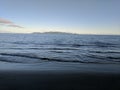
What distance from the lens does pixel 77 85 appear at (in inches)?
231

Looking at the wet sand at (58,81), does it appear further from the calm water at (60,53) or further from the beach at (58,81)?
the calm water at (60,53)

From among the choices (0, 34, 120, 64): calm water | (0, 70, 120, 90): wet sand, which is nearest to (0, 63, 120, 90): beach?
(0, 70, 120, 90): wet sand

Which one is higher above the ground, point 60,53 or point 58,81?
point 60,53

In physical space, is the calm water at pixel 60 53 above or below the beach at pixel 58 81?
above

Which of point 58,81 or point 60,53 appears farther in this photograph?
point 60,53

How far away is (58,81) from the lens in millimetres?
6410

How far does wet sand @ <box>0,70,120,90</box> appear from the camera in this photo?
564 cm

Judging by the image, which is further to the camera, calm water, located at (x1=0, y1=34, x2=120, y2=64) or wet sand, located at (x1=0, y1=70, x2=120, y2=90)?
calm water, located at (x1=0, y1=34, x2=120, y2=64)

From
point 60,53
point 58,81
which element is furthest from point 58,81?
point 60,53

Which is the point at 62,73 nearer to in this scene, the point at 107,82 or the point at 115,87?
the point at 107,82

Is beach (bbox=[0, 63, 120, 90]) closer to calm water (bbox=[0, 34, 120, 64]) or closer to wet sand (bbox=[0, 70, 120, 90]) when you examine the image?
wet sand (bbox=[0, 70, 120, 90])

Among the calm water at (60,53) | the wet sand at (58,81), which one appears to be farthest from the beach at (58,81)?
the calm water at (60,53)

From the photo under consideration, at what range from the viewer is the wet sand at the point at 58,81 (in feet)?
18.5

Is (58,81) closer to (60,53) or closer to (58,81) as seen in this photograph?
(58,81)
